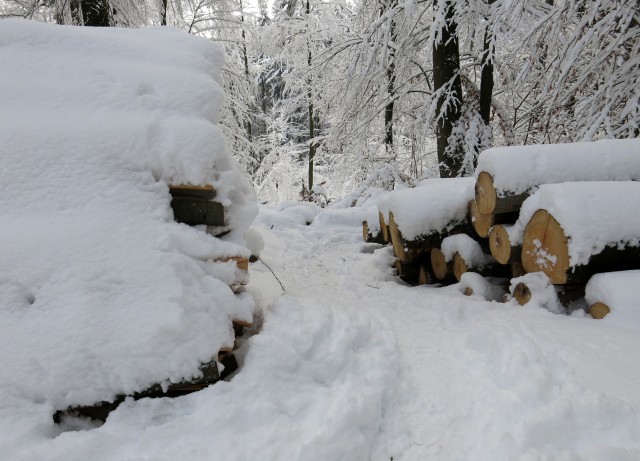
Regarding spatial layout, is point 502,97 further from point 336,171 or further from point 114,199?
point 114,199

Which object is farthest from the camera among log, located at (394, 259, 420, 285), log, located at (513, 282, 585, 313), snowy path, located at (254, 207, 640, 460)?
log, located at (394, 259, 420, 285)

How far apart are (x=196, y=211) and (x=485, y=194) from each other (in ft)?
7.18

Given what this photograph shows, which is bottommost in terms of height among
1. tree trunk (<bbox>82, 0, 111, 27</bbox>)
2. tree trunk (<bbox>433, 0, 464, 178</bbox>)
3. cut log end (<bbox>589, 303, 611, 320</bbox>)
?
cut log end (<bbox>589, 303, 611, 320</bbox>)

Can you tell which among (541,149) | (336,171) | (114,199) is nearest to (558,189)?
(541,149)

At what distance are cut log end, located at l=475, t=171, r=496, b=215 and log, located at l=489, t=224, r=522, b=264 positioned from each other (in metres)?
0.16

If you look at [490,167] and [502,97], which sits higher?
[502,97]

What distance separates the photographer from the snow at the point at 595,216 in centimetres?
228

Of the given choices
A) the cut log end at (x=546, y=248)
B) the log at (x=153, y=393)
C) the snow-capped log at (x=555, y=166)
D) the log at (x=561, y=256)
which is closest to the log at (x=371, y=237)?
the snow-capped log at (x=555, y=166)

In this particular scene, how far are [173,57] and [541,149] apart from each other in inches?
108

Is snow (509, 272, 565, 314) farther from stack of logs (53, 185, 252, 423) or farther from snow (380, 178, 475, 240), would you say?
stack of logs (53, 185, 252, 423)

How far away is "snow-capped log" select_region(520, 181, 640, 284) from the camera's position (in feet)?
7.51

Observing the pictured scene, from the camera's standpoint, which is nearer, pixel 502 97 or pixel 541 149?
pixel 541 149

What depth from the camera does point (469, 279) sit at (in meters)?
3.20

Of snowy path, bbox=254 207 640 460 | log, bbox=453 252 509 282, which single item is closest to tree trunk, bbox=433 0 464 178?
log, bbox=453 252 509 282
